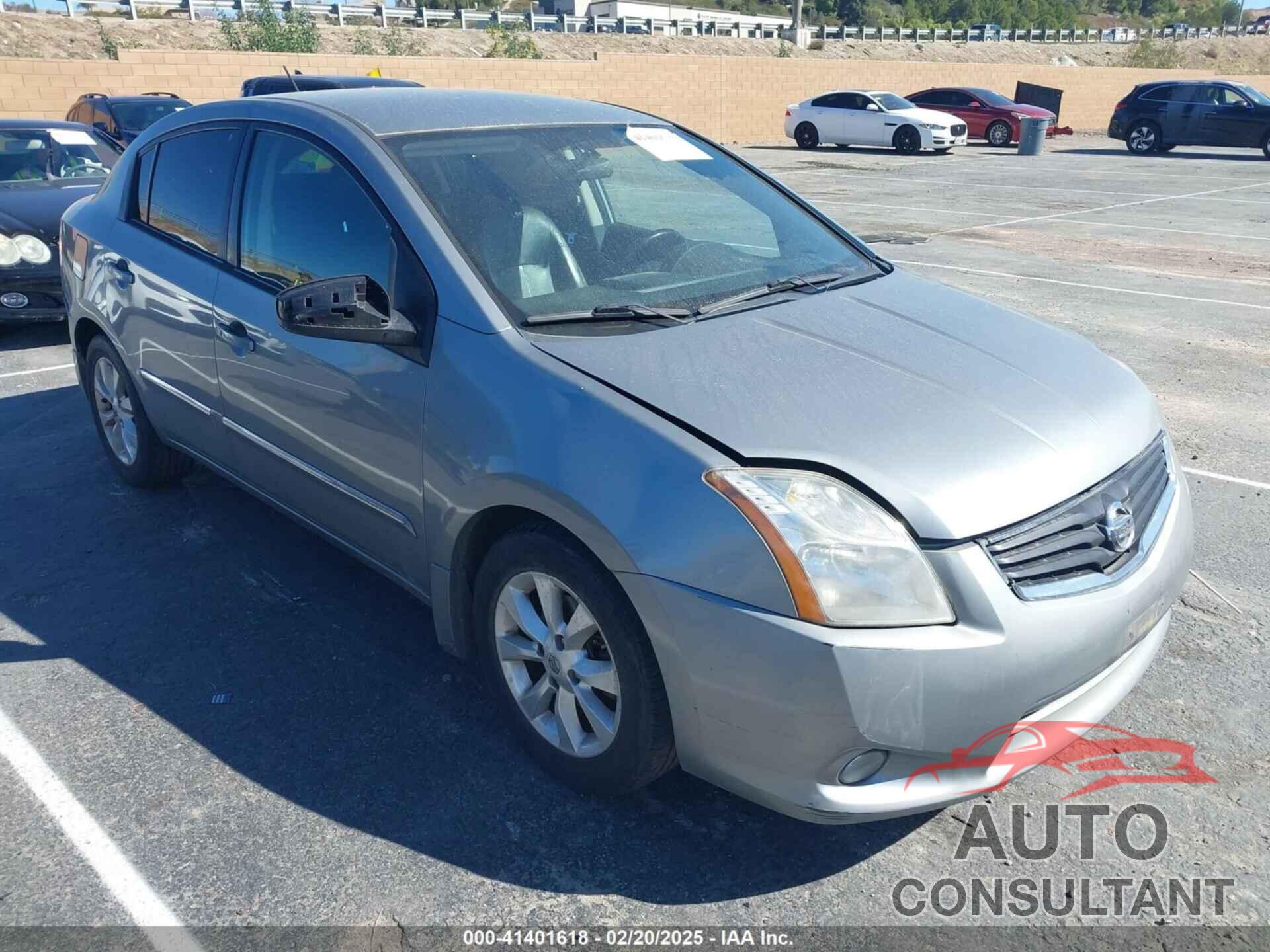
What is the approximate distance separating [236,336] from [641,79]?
29903 millimetres

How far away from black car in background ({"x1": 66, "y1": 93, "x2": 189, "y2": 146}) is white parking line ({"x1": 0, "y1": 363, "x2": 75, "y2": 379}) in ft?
25.2

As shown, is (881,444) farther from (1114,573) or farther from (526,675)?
(526,675)

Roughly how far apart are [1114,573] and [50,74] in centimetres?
2671

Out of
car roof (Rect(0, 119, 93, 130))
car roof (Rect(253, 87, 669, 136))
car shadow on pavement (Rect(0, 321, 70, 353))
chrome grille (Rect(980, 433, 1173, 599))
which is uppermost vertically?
car roof (Rect(253, 87, 669, 136))

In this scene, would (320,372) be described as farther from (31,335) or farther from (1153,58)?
(1153,58)

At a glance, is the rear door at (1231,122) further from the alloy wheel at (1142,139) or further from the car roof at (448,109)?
the car roof at (448,109)

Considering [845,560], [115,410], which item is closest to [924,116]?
[115,410]

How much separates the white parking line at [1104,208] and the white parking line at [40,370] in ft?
32.3

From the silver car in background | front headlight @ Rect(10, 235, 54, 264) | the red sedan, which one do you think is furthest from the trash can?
the silver car in background

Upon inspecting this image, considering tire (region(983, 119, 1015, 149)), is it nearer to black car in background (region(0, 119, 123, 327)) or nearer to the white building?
black car in background (region(0, 119, 123, 327))

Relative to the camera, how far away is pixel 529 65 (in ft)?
96.3

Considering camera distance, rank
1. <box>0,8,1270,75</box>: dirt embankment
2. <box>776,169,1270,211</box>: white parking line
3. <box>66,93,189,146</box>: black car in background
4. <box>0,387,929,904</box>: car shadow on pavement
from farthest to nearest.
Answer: <box>0,8,1270,75</box>: dirt embankment, <box>776,169,1270,211</box>: white parking line, <box>66,93,189,146</box>: black car in background, <box>0,387,929,904</box>: car shadow on pavement

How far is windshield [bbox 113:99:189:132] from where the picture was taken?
46.3ft

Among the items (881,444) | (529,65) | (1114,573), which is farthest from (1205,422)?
(529,65)
